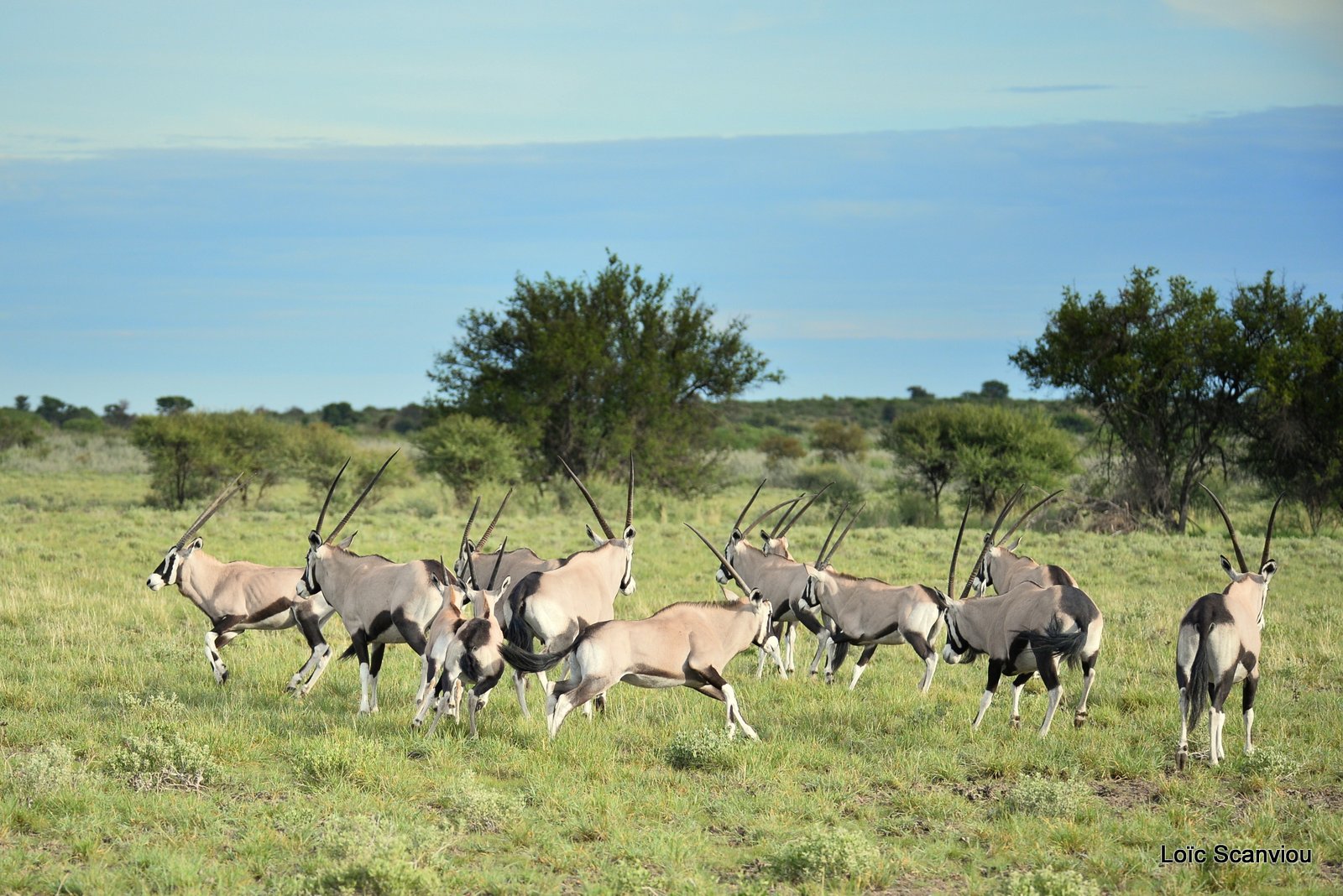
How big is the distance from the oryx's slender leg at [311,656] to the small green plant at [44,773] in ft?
9.92

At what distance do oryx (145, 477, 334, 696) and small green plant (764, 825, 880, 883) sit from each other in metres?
5.94

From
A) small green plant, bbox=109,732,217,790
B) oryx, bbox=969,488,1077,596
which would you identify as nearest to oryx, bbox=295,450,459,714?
small green plant, bbox=109,732,217,790

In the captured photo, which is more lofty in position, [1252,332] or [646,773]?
[1252,332]

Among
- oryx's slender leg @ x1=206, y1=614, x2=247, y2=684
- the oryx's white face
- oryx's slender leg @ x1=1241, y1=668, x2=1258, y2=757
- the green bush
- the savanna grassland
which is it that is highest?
the green bush

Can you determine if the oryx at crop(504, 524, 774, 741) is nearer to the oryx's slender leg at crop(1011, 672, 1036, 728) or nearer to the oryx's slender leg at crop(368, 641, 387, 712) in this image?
the oryx's slender leg at crop(368, 641, 387, 712)

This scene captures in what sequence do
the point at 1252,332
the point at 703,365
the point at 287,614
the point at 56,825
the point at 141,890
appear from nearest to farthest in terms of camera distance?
the point at 141,890 → the point at 56,825 → the point at 287,614 → the point at 1252,332 → the point at 703,365

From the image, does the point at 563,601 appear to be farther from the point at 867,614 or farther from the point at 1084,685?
the point at 1084,685

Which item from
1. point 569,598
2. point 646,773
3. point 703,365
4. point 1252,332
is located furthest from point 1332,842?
point 703,365

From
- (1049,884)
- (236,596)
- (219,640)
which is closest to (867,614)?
(1049,884)

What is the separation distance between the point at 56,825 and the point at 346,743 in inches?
79.3

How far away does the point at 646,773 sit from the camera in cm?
802

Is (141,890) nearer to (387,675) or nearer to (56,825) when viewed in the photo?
(56,825)

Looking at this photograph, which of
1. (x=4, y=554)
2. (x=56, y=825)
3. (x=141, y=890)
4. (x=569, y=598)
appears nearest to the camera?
(x=141, y=890)

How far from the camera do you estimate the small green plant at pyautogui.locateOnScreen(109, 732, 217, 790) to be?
24.6 feet
